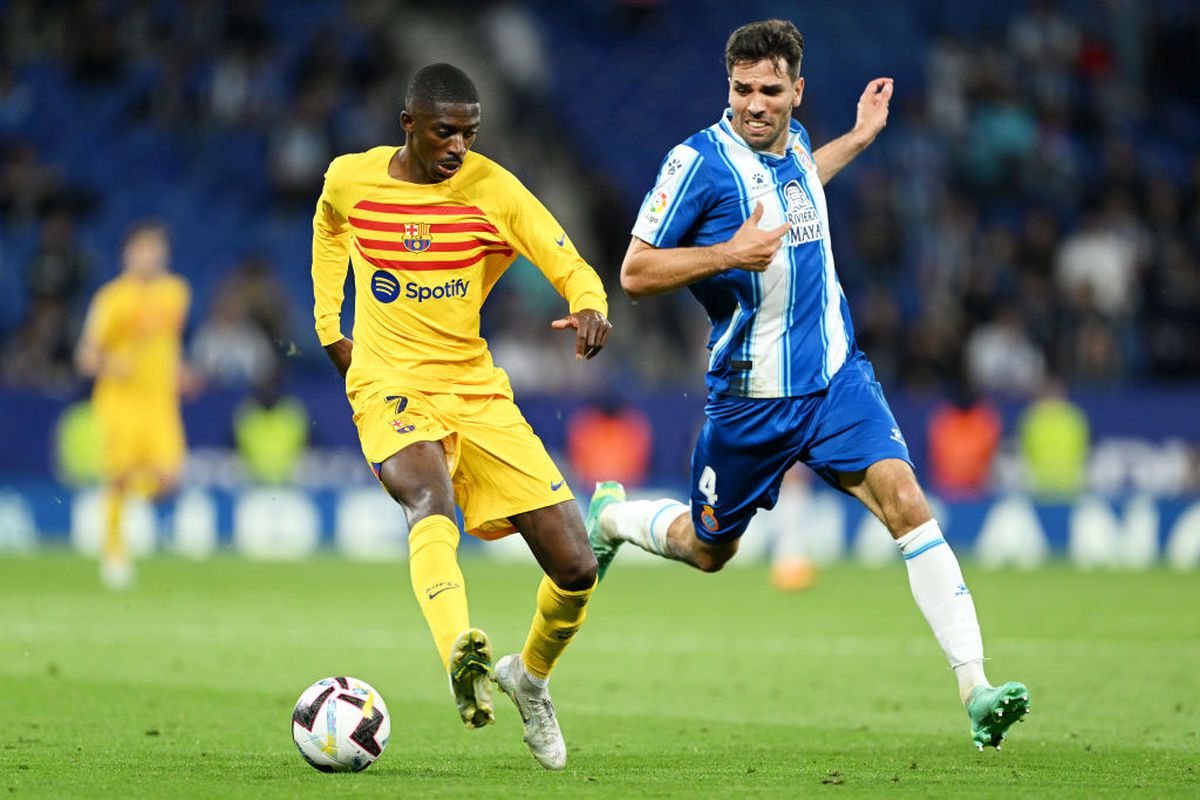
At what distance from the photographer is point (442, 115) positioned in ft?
22.1

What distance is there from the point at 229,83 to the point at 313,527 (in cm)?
627

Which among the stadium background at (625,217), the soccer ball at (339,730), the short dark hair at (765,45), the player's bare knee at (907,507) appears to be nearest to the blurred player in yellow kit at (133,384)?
the stadium background at (625,217)

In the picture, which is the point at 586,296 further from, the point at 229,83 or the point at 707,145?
the point at 229,83

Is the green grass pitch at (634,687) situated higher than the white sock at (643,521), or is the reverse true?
the white sock at (643,521)

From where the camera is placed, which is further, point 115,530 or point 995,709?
point 115,530

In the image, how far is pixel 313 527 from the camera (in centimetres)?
1922

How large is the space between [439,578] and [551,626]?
0.69 meters

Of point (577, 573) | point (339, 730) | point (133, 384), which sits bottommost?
point (133, 384)

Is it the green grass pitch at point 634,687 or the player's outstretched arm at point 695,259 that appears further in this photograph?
the player's outstretched arm at point 695,259

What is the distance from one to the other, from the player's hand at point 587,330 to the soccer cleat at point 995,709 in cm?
178

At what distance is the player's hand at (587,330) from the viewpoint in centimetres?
651

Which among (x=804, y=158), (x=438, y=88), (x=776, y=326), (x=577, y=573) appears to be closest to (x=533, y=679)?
(x=577, y=573)

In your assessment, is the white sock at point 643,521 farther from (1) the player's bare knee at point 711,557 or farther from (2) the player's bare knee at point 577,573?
(2) the player's bare knee at point 577,573

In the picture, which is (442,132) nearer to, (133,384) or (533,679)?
(533,679)
